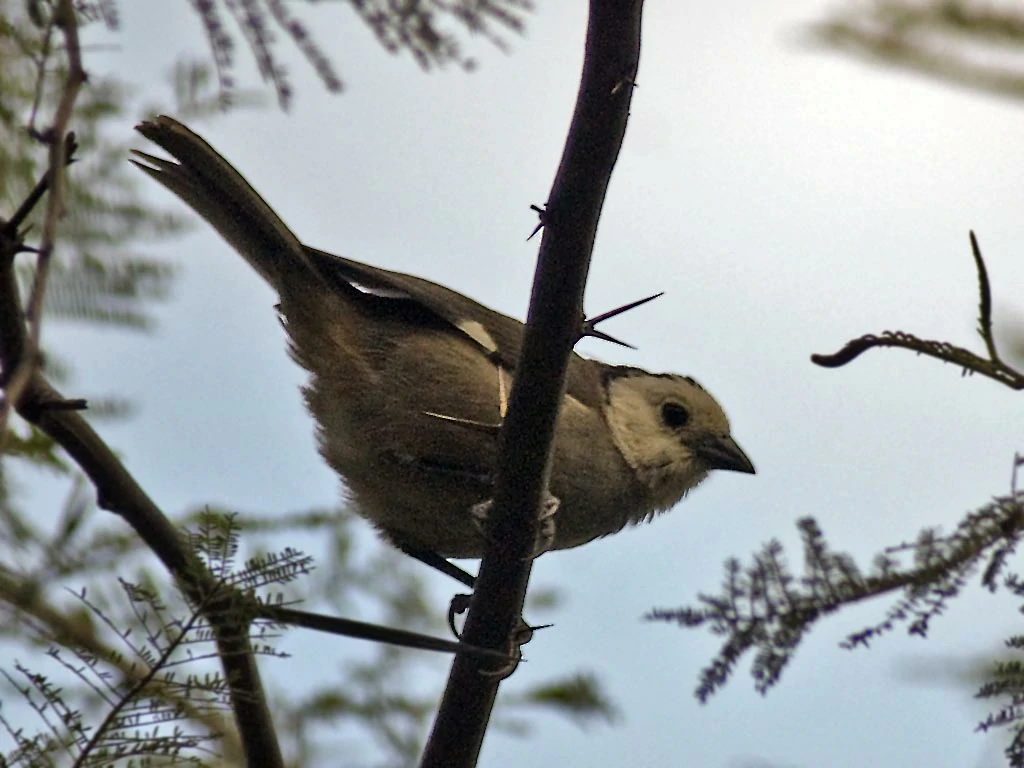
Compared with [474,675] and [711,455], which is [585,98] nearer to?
[474,675]

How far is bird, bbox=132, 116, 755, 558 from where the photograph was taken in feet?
15.8

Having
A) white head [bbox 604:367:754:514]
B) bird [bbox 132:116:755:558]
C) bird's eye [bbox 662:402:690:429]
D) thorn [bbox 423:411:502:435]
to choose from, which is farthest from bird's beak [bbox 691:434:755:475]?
thorn [bbox 423:411:502:435]

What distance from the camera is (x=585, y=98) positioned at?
10.4 ft

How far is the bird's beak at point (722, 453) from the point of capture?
5.57m

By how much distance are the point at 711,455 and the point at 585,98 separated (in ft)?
8.81

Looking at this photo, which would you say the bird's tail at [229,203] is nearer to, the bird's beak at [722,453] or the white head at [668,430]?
the white head at [668,430]

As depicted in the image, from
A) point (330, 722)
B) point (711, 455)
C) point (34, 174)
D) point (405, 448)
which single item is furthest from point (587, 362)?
point (34, 174)

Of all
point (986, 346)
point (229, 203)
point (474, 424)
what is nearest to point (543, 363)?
point (474, 424)

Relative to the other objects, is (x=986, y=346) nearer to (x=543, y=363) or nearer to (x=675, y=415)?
(x=543, y=363)

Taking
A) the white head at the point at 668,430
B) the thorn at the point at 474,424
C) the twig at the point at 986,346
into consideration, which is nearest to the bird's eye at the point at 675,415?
the white head at the point at 668,430

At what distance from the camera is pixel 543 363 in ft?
11.6

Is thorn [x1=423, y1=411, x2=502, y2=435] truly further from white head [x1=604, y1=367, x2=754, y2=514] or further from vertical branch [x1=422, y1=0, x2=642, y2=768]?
white head [x1=604, y1=367, x2=754, y2=514]

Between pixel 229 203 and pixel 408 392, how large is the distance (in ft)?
3.32

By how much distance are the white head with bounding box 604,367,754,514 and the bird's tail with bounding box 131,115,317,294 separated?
1.42m
